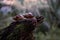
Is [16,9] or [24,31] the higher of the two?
[16,9]

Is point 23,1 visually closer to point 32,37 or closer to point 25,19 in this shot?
point 25,19

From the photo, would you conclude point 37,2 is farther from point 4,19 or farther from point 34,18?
point 4,19

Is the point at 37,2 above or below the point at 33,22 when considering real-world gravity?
above

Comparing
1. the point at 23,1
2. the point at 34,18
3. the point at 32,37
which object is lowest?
the point at 32,37

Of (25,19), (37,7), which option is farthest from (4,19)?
(37,7)

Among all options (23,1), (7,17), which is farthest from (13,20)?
(23,1)
